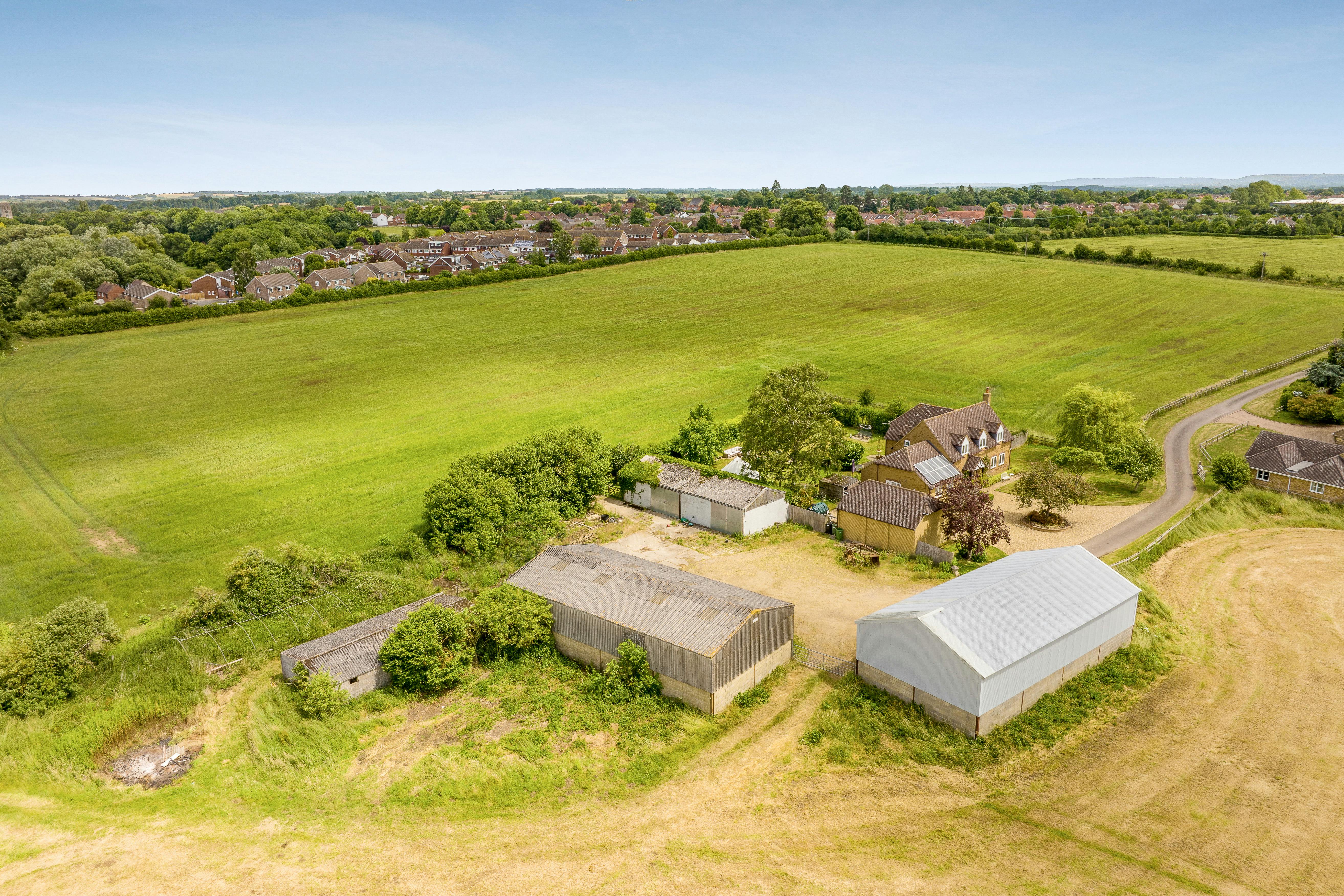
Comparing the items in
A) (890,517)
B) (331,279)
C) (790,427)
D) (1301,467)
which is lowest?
(890,517)

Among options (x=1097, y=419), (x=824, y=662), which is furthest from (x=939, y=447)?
(x=824, y=662)

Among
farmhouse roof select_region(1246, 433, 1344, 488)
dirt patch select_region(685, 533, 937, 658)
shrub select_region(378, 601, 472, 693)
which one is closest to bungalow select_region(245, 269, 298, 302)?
dirt patch select_region(685, 533, 937, 658)

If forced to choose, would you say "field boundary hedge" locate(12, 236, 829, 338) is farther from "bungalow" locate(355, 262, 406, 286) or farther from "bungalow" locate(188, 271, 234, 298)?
"bungalow" locate(355, 262, 406, 286)

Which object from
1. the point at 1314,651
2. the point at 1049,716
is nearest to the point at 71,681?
the point at 1049,716

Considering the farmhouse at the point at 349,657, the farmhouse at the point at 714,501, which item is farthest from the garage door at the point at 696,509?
the farmhouse at the point at 349,657

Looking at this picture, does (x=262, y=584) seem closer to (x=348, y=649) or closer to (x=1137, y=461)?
(x=348, y=649)

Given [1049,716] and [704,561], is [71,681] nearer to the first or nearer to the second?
[704,561]

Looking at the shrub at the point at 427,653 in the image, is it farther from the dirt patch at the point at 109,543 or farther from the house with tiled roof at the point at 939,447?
the house with tiled roof at the point at 939,447
